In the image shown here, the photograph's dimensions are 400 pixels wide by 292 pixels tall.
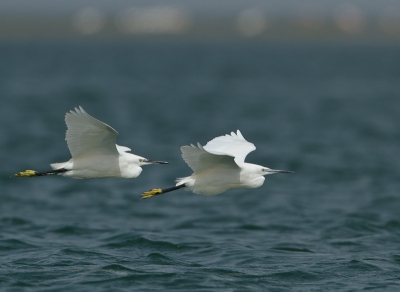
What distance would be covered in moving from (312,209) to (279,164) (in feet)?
26.4

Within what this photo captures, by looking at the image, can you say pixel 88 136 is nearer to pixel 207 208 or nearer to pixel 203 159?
pixel 203 159

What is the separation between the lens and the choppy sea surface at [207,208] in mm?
16406

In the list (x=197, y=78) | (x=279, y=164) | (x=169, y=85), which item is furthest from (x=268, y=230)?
(x=197, y=78)

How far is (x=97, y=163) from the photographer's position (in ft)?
49.9

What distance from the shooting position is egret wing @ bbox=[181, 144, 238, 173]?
15.0 meters

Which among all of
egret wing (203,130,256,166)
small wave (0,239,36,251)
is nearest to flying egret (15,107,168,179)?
egret wing (203,130,256,166)

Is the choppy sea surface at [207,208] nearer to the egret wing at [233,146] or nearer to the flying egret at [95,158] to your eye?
the flying egret at [95,158]

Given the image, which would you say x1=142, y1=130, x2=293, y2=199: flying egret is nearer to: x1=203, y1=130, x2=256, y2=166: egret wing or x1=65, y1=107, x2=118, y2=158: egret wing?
x1=203, y1=130, x2=256, y2=166: egret wing

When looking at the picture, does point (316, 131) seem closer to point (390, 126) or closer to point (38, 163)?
point (390, 126)

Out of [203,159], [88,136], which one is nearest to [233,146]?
[203,159]

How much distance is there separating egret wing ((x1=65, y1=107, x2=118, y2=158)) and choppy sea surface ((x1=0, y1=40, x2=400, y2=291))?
2.44 metres

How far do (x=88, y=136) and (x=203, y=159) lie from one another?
6.90 feet

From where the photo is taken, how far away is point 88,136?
15.0 meters

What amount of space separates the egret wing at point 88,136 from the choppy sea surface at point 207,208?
2.44 m
